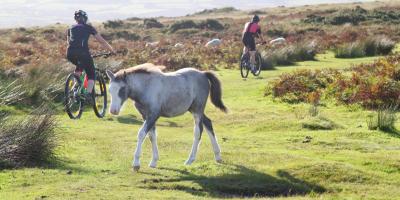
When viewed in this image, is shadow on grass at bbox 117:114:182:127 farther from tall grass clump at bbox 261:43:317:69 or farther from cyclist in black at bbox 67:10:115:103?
tall grass clump at bbox 261:43:317:69

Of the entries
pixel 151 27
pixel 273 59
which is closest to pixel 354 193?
pixel 273 59

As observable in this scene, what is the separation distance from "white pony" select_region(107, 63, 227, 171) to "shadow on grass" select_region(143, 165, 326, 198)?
44.3 inches

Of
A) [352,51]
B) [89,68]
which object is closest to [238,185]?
[89,68]

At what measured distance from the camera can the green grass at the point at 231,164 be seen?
12008mm

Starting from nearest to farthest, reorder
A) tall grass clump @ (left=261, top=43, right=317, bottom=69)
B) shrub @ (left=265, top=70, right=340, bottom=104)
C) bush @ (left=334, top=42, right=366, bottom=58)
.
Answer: shrub @ (left=265, top=70, right=340, bottom=104) < tall grass clump @ (left=261, top=43, right=317, bottom=69) < bush @ (left=334, top=42, right=366, bottom=58)

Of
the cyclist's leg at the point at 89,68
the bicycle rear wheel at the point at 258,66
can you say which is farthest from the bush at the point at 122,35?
the cyclist's leg at the point at 89,68

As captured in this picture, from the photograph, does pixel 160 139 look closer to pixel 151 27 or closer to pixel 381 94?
pixel 381 94

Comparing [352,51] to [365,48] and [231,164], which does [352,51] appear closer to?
[365,48]

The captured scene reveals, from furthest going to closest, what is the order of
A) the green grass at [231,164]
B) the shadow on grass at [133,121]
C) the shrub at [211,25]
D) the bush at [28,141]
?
the shrub at [211,25] < the shadow on grass at [133,121] < the bush at [28,141] < the green grass at [231,164]

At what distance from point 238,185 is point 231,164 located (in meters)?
1.50

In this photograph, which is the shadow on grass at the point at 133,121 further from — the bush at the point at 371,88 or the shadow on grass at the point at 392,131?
the shadow on grass at the point at 392,131

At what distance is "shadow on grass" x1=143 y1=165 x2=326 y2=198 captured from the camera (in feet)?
39.9

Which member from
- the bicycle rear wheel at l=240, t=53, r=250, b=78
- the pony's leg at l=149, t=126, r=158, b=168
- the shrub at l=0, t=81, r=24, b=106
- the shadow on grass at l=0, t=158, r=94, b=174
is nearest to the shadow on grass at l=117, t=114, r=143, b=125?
the shrub at l=0, t=81, r=24, b=106

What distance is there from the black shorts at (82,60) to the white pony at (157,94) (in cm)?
272
